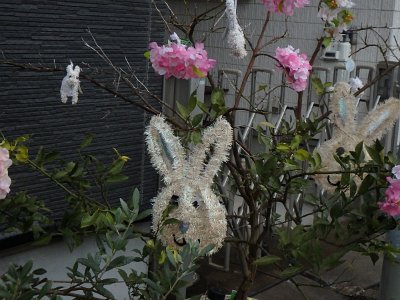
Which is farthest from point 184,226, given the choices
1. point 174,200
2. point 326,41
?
point 326,41

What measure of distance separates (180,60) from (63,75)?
147 cm

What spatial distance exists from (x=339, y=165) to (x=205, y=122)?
64 cm

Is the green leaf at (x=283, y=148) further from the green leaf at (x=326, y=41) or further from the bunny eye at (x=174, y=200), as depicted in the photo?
the green leaf at (x=326, y=41)

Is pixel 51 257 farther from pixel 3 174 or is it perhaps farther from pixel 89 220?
pixel 3 174

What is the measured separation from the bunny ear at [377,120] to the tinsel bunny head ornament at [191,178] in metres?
0.84

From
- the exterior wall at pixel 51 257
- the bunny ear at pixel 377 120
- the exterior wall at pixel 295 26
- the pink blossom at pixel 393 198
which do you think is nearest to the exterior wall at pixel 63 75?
the exterior wall at pixel 51 257

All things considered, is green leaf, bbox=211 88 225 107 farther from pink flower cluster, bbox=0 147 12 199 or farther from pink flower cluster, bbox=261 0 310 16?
pink flower cluster, bbox=0 147 12 199

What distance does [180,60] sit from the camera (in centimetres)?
229

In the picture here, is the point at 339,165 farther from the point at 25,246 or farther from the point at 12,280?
the point at 25,246

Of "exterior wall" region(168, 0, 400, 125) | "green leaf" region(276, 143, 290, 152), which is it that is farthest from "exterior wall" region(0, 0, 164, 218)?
"exterior wall" region(168, 0, 400, 125)

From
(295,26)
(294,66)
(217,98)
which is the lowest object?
(217,98)

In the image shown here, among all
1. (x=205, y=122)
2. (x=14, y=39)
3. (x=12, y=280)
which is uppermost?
(x=14, y=39)

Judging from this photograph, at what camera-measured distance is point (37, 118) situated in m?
3.51

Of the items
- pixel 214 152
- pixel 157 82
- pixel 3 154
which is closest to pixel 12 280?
pixel 3 154
